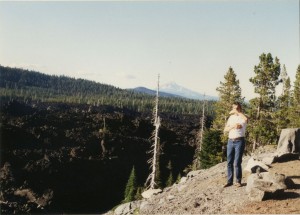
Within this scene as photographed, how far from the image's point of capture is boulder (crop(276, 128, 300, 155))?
1877 centimetres

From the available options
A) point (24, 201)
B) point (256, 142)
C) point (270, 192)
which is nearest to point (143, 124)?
point (24, 201)

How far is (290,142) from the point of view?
18891mm

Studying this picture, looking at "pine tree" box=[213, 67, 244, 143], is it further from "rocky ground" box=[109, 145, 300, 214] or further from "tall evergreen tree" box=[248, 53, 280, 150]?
"rocky ground" box=[109, 145, 300, 214]

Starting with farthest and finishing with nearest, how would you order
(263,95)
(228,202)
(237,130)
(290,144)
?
(263,95)
(290,144)
(237,130)
(228,202)

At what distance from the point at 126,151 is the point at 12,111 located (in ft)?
141

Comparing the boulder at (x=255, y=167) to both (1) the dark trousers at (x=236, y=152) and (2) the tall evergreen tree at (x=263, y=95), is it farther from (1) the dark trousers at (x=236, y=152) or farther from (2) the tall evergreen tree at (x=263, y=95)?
(2) the tall evergreen tree at (x=263, y=95)

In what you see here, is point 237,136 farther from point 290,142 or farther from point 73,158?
point 73,158

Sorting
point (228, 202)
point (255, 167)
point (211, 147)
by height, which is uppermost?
point (255, 167)

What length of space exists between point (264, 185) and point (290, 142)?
785 cm

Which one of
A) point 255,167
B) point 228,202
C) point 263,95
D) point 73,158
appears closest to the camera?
point 228,202

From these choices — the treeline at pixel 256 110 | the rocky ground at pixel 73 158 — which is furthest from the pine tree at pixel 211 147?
the rocky ground at pixel 73 158

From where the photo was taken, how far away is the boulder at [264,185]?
1171 centimetres

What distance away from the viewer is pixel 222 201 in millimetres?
12477

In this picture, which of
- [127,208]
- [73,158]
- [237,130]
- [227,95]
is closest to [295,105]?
[227,95]
